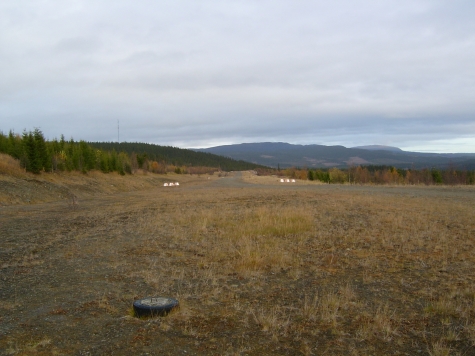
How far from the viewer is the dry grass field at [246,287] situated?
4988 millimetres

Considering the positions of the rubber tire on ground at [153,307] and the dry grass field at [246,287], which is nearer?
the dry grass field at [246,287]

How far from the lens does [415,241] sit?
11.0 metres

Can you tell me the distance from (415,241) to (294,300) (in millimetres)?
5941

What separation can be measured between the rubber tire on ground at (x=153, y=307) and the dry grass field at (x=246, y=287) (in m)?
0.15

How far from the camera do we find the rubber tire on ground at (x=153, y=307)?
5.70 meters

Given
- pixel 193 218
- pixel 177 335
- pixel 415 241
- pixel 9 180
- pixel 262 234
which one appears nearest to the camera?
pixel 177 335

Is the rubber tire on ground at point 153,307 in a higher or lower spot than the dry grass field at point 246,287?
higher

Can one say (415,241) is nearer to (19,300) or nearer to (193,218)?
(193,218)

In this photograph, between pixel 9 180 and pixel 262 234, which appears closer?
pixel 262 234

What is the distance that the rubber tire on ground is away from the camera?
5.70 metres

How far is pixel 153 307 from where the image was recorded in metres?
5.75

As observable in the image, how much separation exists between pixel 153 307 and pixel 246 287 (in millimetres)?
2057

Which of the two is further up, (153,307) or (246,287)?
(153,307)

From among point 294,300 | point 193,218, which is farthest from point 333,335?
point 193,218
